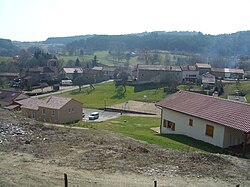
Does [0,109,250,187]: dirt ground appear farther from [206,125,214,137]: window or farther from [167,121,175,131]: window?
[167,121,175,131]: window

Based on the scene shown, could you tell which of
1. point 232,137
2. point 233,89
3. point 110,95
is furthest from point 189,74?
point 232,137

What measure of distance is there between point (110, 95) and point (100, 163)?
49.1 m

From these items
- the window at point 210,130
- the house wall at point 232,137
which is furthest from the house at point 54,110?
the house wall at point 232,137

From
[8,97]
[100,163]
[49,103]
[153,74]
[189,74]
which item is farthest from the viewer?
[189,74]

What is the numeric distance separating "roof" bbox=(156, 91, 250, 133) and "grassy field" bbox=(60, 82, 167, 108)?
30.3 metres

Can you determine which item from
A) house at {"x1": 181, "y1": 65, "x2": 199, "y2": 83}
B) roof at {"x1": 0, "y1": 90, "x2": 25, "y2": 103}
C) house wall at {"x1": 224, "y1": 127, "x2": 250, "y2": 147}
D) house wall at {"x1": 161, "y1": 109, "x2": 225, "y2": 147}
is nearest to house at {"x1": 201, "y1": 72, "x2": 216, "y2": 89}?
house at {"x1": 181, "y1": 65, "x2": 199, "y2": 83}

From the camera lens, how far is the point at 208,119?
19.1 metres

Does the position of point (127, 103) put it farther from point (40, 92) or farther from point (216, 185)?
point (216, 185)

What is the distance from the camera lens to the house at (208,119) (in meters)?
18.2

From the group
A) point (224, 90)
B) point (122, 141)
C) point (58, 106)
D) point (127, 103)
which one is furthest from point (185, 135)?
point (224, 90)

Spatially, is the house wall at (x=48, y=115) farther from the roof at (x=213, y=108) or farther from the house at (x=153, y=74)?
the house at (x=153, y=74)

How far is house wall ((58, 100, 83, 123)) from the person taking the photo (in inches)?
1430

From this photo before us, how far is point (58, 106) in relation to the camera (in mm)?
36188

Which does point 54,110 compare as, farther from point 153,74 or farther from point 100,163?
point 153,74
